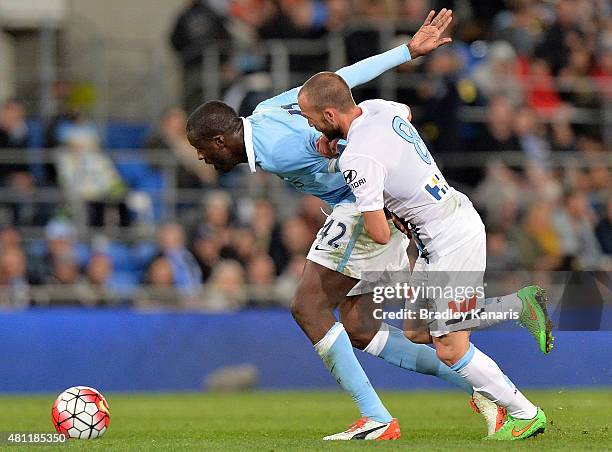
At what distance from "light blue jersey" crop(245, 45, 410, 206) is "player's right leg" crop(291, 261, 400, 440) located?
547 millimetres

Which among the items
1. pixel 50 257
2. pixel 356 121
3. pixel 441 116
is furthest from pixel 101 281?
pixel 356 121

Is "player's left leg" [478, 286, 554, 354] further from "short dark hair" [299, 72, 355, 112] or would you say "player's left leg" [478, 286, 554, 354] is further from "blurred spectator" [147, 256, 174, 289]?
"blurred spectator" [147, 256, 174, 289]

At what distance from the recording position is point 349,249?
8.67 metres

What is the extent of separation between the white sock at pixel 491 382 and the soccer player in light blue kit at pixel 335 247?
406 millimetres

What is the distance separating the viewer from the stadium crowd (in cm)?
1533

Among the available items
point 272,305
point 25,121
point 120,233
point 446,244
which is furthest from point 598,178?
point 446,244

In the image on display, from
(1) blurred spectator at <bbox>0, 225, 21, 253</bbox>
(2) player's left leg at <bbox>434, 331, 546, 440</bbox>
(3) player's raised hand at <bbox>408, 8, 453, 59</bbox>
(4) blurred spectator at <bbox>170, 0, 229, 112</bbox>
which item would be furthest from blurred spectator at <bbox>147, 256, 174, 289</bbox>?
(2) player's left leg at <bbox>434, 331, 546, 440</bbox>

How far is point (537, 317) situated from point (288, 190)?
919 centimetres

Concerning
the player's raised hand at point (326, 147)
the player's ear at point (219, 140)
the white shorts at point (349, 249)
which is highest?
the player's ear at point (219, 140)

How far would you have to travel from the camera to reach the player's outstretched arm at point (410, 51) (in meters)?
8.80

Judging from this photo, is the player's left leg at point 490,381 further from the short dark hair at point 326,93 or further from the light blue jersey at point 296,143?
the short dark hair at point 326,93

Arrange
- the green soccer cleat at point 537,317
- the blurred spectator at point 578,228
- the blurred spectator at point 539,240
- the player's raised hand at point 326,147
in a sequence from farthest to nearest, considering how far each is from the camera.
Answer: the blurred spectator at point 578,228
the blurred spectator at point 539,240
the player's raised hand at point 326,147
the green soccer cleat at point 537,317

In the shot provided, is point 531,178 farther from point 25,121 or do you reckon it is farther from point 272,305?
point 25,121

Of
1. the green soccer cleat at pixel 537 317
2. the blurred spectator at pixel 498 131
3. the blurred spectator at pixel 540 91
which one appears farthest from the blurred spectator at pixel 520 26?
the green soccer cleat at pixel 537 317
